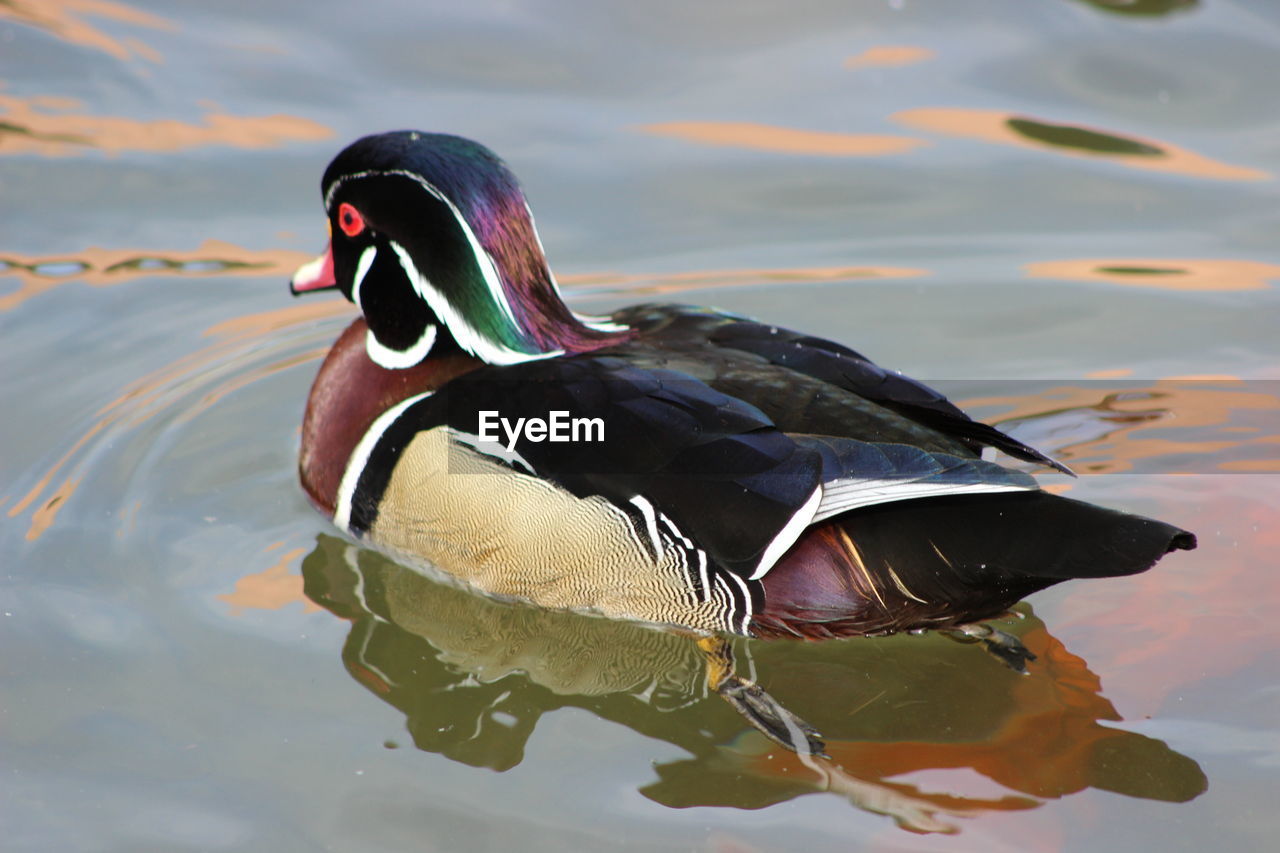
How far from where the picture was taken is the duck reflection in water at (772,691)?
330cm

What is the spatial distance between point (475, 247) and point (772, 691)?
4.79 ft

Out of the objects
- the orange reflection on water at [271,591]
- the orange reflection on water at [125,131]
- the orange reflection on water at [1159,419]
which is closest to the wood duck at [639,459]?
the orange reflection on water at [271,591]

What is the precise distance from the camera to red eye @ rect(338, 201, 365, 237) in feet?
13.3

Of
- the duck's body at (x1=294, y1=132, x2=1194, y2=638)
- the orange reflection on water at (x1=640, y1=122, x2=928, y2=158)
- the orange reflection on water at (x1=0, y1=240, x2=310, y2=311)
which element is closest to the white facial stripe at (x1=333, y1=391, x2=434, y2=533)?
the duck's body at (x1=294, y1=132, x2=1194, y2=638)

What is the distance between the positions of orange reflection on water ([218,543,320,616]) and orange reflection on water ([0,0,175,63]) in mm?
3553

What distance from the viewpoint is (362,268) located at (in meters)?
4.15

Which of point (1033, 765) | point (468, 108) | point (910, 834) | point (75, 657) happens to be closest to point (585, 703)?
point (910, 834)

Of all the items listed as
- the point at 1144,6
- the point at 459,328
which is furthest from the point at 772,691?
the point at 1144,6

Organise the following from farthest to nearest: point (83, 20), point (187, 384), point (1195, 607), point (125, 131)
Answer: point (83, 20) → point (125, 131) → point (187, 384) → point (1195, 607)

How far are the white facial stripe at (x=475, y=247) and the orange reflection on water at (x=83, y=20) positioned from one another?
3296 mm

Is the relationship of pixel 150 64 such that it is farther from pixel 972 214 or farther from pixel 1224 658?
pixel 1224 658

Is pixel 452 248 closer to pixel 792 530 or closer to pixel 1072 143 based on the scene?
pixel 792 530

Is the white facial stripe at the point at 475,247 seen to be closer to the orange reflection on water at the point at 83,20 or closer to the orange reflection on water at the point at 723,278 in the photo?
the orange reflection on water at the point at 723,278

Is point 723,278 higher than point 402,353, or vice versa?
point 723,278
